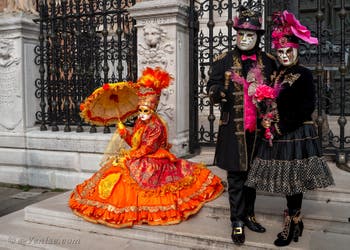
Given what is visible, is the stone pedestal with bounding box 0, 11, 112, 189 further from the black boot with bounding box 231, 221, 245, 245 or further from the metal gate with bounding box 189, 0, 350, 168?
the black boot with bounding box 231, 221, 245, 245

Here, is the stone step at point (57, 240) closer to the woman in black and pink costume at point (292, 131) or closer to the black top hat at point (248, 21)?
the woman in black and pink costume at point (292, 131)

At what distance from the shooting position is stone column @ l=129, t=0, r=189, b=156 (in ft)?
18.7

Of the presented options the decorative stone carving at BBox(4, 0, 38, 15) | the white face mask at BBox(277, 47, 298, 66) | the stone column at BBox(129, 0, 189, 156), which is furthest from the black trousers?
the decorative stone carving at BBox(4, 0, 38, 15)

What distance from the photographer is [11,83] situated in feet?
23.6

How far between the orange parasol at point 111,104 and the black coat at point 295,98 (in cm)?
185

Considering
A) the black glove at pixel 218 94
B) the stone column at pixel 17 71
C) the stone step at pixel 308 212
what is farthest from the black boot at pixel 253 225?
the stone column at pixel 17 71

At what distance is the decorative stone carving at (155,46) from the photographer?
5738 millimetres

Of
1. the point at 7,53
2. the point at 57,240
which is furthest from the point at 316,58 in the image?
the point at 7,53

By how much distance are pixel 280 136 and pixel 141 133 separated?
5.55ft

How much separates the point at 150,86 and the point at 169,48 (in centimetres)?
148

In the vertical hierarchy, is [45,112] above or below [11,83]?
below

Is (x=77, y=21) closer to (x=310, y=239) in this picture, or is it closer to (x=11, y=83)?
(x=11, y=83)

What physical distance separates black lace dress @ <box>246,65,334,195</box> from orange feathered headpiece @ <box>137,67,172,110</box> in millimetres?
1480

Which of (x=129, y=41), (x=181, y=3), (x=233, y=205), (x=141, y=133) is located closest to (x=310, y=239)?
(x=233, y=205)
